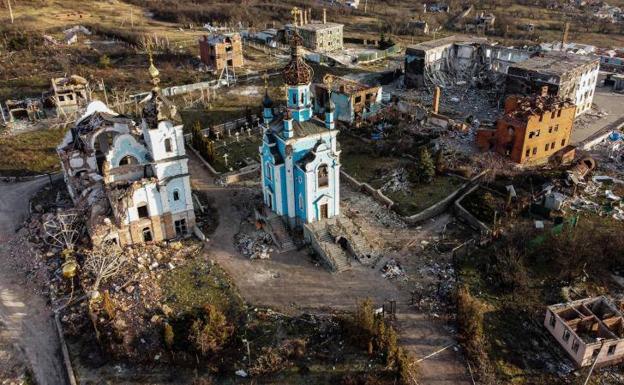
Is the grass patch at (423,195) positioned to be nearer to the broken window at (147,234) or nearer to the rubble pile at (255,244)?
the rubble pile at (255,244)

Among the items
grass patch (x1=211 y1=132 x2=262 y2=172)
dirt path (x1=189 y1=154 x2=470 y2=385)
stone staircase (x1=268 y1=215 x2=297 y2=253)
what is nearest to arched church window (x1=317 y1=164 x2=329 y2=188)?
stone staircase (x1=268 y1=215 x2=297 y2=253)

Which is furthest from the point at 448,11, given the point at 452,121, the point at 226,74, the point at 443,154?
the point at 443,154

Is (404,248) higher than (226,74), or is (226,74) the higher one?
(226,74)

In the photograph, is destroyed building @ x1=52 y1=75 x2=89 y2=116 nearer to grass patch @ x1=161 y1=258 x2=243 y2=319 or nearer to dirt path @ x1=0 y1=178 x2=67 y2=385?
dirt path @ x1=0 y1=178 x2=67 y2=385

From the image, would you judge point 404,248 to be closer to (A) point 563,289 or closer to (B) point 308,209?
(B) point 308,209

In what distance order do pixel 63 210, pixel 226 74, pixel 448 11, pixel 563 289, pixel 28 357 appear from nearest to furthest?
pixel 28 357 < pixel 563 289 < pixel 63 210 < pixel 226 74 < pixel 448 11

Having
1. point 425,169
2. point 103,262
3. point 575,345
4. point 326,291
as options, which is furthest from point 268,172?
point 575,345

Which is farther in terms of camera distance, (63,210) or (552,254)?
(63,210)
